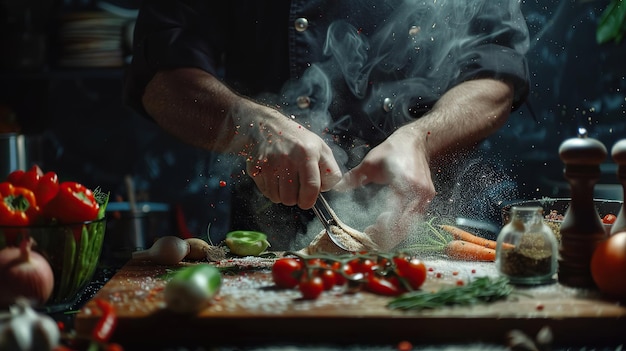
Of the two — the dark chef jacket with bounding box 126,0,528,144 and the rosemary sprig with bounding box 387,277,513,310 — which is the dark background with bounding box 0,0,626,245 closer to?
the dark chef jacket with bounding box 126,0,528,144

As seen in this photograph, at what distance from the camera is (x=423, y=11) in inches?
96.4

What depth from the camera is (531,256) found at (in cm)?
146

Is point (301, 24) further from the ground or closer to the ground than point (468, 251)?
further from the ground

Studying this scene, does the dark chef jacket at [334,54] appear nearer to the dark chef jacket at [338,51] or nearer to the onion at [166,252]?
the dark chef jacket at [338,51]

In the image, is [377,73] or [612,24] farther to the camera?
[612,24]

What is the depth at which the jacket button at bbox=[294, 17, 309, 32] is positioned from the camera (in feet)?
7.40

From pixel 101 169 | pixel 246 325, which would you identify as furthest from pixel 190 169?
pixel 246 325

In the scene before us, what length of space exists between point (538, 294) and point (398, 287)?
264mm

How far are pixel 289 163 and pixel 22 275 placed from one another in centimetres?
69

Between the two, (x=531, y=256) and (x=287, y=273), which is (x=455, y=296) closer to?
(x=531, y=256)

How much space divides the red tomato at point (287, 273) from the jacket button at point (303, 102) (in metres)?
0.91

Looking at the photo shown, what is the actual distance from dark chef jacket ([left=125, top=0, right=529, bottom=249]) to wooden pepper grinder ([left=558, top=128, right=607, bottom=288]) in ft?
2.87

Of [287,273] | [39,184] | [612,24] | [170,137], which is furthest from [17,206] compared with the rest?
[612,24]

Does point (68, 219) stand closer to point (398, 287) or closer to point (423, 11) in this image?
point (398, 287)
